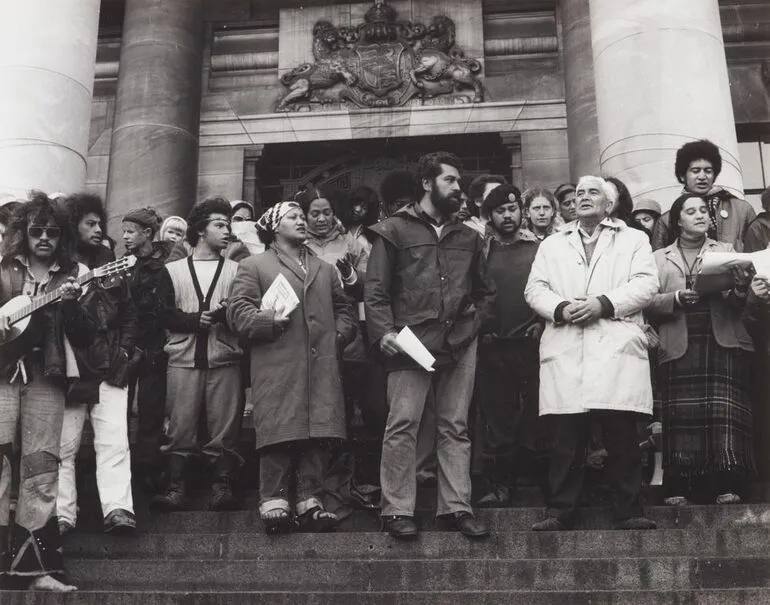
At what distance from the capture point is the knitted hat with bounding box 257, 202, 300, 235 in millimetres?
7273

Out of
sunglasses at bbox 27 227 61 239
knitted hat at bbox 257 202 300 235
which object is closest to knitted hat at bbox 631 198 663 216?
knitted hat at bbox 257 202 300 235

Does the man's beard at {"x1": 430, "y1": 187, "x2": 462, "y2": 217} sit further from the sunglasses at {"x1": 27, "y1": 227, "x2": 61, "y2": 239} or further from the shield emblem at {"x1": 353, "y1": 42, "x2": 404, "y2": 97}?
the shield emblem at {"x1": 353, "y1": 42, "x2": 404, "y2": 97}

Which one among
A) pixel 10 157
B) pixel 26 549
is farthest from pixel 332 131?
pixel 26 549

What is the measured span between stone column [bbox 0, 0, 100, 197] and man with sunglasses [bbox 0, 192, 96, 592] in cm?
338

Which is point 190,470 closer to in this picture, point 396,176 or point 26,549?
point 26,549

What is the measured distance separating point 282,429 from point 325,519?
1.96 ft

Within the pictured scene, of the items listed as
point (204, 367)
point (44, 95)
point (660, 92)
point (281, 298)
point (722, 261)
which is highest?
point (44, 95)

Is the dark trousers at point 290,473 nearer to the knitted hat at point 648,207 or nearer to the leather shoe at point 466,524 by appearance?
the leather shoe at point 466,524

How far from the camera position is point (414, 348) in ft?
20.8

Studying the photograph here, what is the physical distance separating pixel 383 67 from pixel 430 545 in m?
8.77

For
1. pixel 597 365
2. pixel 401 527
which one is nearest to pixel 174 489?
pixel 401 527

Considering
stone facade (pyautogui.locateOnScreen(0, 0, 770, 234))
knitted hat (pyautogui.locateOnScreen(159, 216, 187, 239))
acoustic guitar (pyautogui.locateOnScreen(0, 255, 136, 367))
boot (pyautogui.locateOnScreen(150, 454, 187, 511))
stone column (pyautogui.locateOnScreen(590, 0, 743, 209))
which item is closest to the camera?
acoustic guitar (pyautogui.locateOnScreen(0, 255, 136, 367))

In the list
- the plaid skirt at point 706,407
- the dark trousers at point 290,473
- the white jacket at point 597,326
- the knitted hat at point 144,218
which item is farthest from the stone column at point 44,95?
the plaid skirt at point 706,407

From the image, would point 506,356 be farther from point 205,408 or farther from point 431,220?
point 205,408
